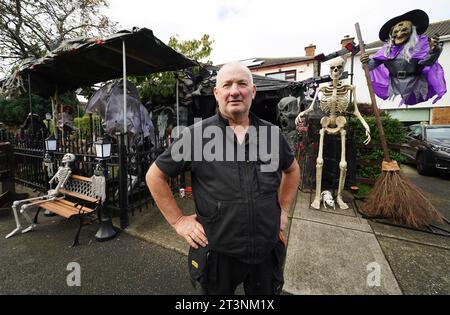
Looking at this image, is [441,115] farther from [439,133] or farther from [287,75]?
[287,75]

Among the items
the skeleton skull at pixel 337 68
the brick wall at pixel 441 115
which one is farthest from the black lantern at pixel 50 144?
the brick wall at pixel 441 115

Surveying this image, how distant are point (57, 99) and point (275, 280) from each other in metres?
7.32

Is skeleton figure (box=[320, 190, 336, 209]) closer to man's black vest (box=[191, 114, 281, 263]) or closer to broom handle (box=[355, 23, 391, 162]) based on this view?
broom handle (box=[355, 23, 391, 162])

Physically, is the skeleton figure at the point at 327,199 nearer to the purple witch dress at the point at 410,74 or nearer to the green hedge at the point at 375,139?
the green hedge at the point at 375,139

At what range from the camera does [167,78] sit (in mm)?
6508

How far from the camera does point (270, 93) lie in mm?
6230

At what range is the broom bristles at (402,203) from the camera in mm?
3227

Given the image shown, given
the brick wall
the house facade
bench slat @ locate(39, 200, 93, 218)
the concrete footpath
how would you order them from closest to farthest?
the concrete footpath, bench slat @ locate(39, 200, 93, 218), the brick wall, the house facade

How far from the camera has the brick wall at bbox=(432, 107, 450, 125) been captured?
13.2 metres

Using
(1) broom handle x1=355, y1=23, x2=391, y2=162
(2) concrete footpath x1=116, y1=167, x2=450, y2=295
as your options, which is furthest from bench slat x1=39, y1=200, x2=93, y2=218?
(1) broom handle x1=355, y1=23, x2=391, y2=162

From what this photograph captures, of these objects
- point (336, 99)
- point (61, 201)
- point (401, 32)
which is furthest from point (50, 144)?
point (401, 32)

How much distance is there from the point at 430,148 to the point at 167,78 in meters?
8.48

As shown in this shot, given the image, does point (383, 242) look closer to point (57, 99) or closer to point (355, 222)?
point (355, 222)
